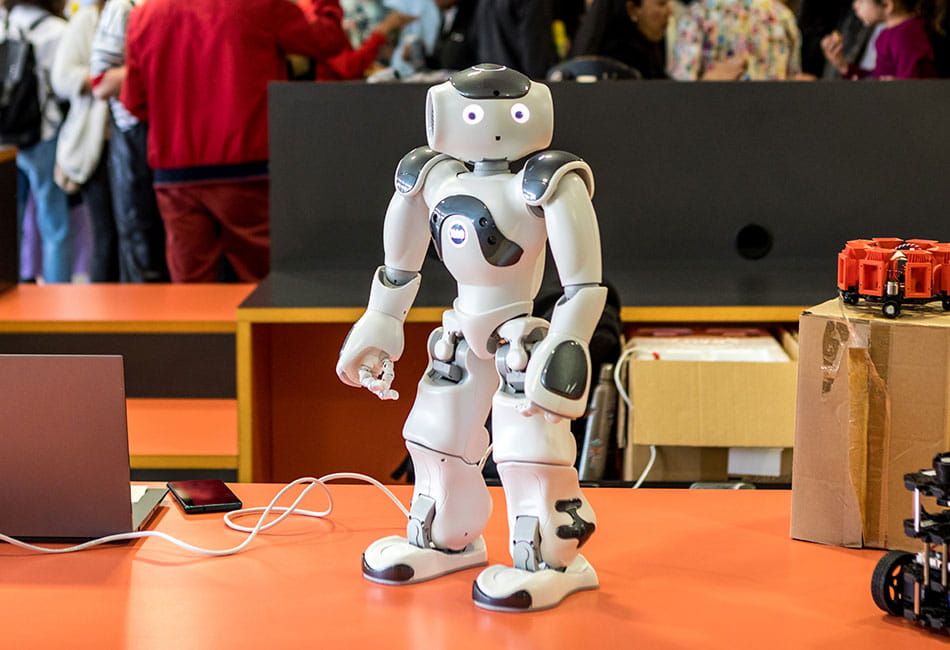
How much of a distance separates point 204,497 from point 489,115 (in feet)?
1.75

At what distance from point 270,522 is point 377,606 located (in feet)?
0.78

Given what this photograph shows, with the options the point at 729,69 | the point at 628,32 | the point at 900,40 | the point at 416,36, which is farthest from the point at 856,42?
the point at 416,36

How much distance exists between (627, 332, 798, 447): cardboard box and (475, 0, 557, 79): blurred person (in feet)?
5.38

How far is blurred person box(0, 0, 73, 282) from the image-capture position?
366 centimetres

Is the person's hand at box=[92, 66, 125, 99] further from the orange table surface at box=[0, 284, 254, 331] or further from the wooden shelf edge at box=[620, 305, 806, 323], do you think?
the wooden shelf edge at box=[620, 305, 806, 323]

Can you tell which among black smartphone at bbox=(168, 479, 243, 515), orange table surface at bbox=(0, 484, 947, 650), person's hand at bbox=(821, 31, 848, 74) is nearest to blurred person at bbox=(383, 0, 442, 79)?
person's hand at bbox=(821, 31, 848, 74)

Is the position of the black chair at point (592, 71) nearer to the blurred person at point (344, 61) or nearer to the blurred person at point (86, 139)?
the blurred person at point (344, 61)

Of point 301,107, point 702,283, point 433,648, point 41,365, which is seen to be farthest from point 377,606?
point 301,107

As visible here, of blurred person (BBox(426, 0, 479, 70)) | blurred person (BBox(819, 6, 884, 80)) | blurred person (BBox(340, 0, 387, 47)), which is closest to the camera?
blurred person (BBox(819, 6, 884, 80))

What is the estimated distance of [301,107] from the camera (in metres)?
2.38

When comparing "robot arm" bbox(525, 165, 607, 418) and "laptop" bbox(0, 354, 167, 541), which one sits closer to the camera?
"robot arm" bbox(525, 165, 607, 418)

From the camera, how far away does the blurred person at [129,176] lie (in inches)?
130

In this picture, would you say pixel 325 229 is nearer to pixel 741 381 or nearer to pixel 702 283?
pixel 702 283

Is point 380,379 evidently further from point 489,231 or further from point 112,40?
point 112,40
